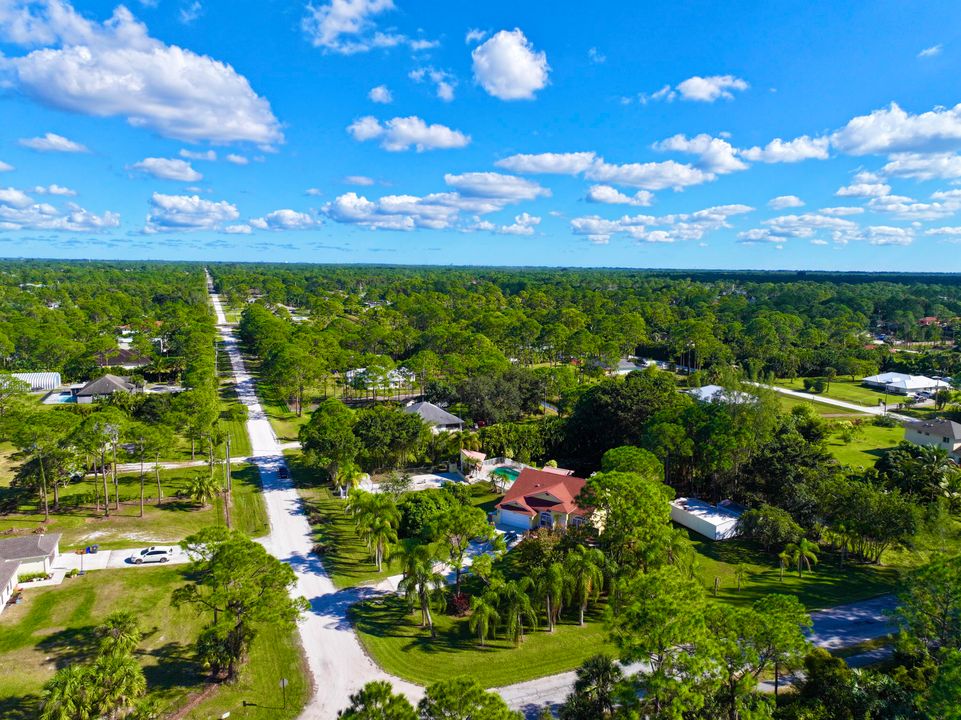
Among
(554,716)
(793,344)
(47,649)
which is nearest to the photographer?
(554,716)

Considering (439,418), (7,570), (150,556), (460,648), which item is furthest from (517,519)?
(7,570)

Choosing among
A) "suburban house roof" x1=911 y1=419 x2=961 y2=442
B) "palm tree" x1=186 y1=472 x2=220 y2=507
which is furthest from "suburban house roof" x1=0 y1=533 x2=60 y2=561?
"suburban house roof" x1=911 y1=419 x2=961 y2=442

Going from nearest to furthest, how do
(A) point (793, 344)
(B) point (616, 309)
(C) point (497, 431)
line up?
(C) point (497, 431) < (A) point (793, 344) < (B) point (616, 309)

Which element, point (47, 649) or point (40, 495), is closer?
point (47, 649)

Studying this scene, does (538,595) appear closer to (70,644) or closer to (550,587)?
(550,587)

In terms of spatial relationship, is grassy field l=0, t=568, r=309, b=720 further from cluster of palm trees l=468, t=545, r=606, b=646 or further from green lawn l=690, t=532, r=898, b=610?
green lawn l=690, t=532, r=898, b=610

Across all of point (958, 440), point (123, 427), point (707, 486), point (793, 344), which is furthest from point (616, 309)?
point (123, 427)

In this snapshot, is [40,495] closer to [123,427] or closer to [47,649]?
[123,427]
